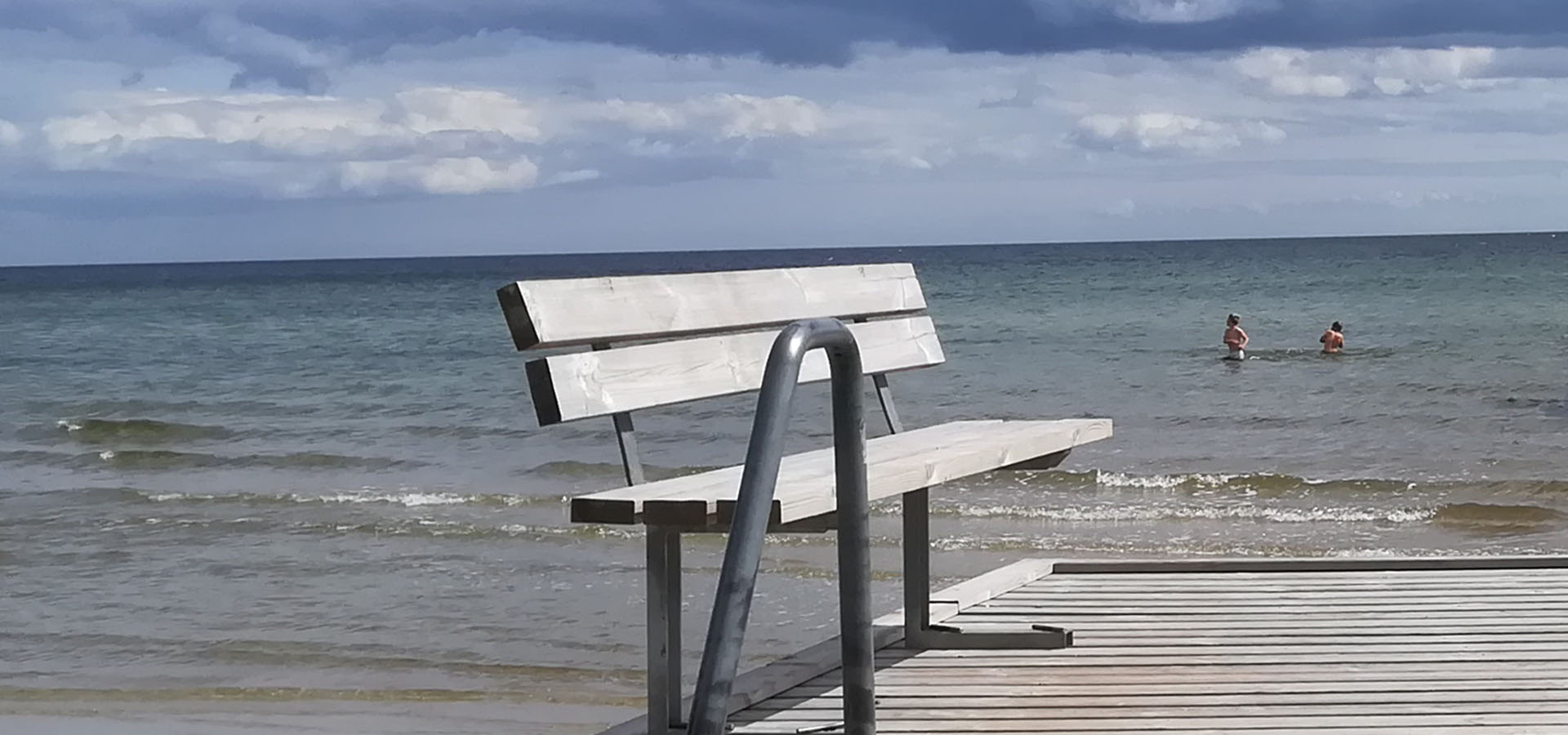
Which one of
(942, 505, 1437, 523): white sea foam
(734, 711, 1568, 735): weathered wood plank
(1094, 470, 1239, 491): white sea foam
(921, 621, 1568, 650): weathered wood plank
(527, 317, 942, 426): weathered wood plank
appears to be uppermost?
(527, 317, 942, 426): weathered wood plank

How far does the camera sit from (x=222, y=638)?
6988mm

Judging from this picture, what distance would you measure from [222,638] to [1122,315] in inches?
1274

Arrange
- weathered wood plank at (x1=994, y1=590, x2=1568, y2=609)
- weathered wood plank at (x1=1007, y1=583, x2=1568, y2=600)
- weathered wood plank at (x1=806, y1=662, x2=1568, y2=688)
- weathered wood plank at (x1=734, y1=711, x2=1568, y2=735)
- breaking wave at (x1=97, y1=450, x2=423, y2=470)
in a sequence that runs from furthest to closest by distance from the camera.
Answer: breaking wave at (x1=97, y1=450, x2=423, y2=470) < weathered wood plank at (x1=1007, y1=583, x2=1568, y2=600) < weathered wood plank at (x1=994, y1=590, x2=1568, y2=609) < weathered wood plank at (x1=806, y1=662, x2=1568, y2=688) < weathered wood plank at (x1=734, y1=711, x2=1568, y2=735)

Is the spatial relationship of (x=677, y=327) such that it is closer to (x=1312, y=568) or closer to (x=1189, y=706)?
(x=1189, y=706)

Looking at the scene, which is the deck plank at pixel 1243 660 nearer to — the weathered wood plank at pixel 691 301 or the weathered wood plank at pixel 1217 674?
the weathered wood plank at pixel 1217 674

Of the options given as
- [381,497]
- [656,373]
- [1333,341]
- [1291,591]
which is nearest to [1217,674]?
[1291,591]

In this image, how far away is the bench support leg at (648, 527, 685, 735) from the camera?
10.4ft

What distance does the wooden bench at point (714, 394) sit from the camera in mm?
3131

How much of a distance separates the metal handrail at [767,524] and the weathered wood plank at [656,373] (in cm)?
75

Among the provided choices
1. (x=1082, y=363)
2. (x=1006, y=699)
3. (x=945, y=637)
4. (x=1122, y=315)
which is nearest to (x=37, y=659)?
(x=945, y=637)

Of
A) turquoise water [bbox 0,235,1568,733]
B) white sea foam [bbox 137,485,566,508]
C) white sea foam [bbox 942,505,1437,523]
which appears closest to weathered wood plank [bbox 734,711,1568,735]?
turquoise water [bbox 0,235,1568,733]

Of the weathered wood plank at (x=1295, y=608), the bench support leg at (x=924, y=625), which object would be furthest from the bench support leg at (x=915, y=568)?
the weathered wood plank at (x=1295, y=608)

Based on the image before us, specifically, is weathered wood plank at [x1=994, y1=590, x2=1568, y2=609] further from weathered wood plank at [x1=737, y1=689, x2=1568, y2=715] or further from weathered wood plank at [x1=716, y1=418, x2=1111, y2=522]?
weathered wood plank at [x1=737, y1=689, x2=1568, y2=715]

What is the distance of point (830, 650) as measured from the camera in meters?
3.95
